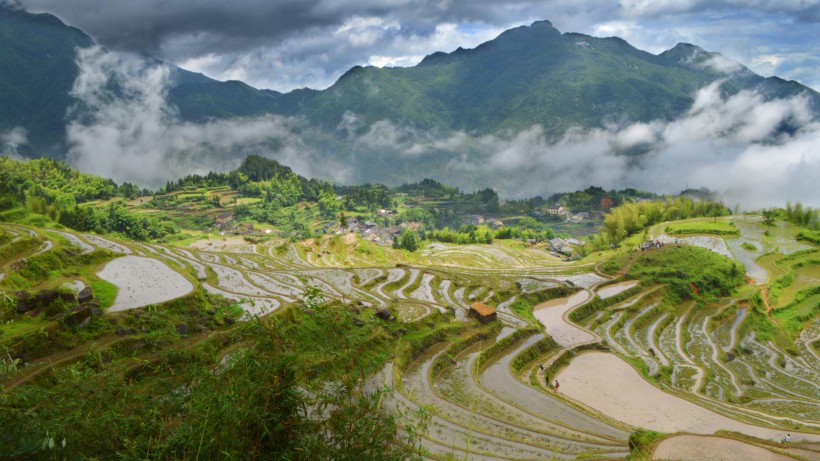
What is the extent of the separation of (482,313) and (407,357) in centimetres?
892

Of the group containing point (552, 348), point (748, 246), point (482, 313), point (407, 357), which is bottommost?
point (552, 348)

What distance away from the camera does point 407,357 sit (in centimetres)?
2736

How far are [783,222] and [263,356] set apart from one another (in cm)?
9246

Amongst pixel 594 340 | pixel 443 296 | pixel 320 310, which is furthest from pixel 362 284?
pixel 320 310

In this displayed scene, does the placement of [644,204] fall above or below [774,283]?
above

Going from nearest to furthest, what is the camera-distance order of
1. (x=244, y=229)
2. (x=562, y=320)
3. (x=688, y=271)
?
(x=562, y=320) < (x=688, y=271) < (x=244, y=229)

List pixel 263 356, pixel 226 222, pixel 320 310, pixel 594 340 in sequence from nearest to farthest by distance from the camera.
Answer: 1. pixel 263 356
2. pixel 320 310
3. pixel 594 340
4. pixel 226 222

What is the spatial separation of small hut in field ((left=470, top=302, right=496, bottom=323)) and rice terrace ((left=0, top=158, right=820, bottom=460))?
20 cm

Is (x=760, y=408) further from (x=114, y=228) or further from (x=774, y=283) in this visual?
(x=114, y=228)

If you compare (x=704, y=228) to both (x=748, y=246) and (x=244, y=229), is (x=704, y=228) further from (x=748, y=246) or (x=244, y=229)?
(x=244, y=229)

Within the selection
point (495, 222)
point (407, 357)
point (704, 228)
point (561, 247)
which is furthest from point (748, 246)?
point (495, 222)

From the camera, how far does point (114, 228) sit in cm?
9175

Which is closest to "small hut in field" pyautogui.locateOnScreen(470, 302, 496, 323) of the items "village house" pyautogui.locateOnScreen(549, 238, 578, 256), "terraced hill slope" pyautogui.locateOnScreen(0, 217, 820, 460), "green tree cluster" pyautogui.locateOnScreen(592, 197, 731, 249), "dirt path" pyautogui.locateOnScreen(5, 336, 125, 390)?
"terraced hill slope" pyautogui.locateOnScreen(0, 217, 820, 460)

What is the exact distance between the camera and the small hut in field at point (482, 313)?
112 feet
